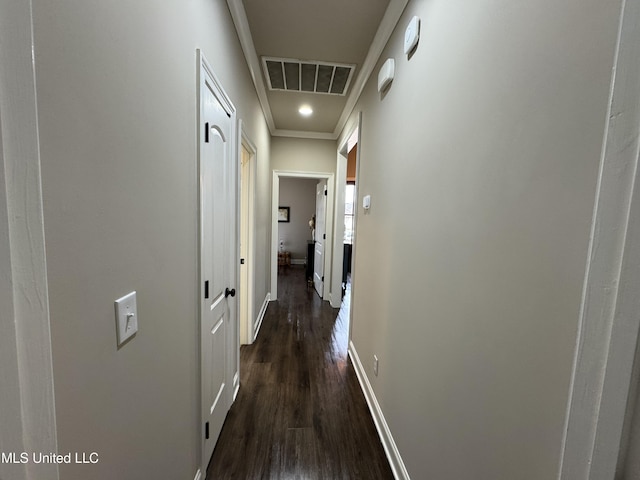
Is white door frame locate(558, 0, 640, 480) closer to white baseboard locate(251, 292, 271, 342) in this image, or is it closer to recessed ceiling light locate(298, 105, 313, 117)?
white baseboard locate(251, 292, 271, 342)

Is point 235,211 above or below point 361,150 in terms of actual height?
below

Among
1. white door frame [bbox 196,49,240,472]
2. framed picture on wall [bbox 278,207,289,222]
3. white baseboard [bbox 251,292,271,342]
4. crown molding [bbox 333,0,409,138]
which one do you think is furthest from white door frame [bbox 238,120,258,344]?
framed picture on wall [bbox 278,207,289,222]

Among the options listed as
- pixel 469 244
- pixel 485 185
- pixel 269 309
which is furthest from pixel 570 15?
pixel 269 309

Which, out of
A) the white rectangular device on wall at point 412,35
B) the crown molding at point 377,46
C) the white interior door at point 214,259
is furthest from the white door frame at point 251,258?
the white rectangular device on wall at point 412,35

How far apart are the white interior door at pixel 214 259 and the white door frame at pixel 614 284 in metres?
1.35

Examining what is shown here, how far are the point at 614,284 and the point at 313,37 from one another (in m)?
2.29

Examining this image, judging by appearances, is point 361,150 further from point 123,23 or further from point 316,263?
point 316,263

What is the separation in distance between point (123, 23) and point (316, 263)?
441 cm

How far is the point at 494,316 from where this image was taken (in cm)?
81

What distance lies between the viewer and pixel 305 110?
3273mm

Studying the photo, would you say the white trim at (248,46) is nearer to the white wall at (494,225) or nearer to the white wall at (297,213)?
the white wall at (494,225)

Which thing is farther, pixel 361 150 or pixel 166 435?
pixel 361 150

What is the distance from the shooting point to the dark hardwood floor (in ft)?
4.97

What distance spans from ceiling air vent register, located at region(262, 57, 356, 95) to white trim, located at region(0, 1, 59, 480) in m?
2.33
